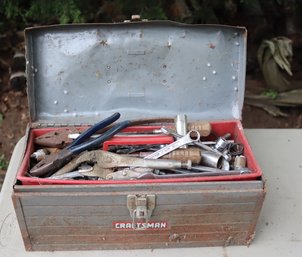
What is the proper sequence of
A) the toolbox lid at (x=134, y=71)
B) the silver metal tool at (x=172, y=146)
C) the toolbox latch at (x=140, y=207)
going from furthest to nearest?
the toolbox lid at (x=134, y=71) → the silver metal tool at (x=172, y=146) → the toolbox latch at (x=140, y=207)

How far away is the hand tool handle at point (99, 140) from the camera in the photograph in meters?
0.94

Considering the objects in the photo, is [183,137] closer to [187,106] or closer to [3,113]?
[187,106]

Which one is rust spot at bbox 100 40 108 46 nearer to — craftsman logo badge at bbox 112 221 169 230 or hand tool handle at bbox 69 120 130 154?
hand tool handle at bbox 69 120 130 154

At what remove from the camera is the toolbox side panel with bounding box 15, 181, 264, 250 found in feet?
2.70

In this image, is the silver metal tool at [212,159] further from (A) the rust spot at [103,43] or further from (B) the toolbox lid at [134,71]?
(A) the rust spot at [103,43]

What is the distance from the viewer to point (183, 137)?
0.95 metres

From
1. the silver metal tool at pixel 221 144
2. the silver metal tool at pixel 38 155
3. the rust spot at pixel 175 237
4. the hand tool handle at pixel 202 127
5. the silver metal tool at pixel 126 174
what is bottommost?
the rust spot at pixel 175 237

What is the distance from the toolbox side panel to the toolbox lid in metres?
0.27

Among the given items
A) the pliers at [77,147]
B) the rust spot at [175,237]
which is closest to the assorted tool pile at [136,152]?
the pliers at [77,147]

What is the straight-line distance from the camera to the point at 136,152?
97 centimetres

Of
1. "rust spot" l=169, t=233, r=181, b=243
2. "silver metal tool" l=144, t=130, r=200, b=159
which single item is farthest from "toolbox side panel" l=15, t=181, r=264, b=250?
"silver metal tool" l=144, t=130, r=200, b=159

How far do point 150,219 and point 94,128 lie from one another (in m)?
0.23

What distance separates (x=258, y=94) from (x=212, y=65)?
92 centimetres

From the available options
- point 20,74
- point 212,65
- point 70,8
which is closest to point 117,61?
point 212,65
